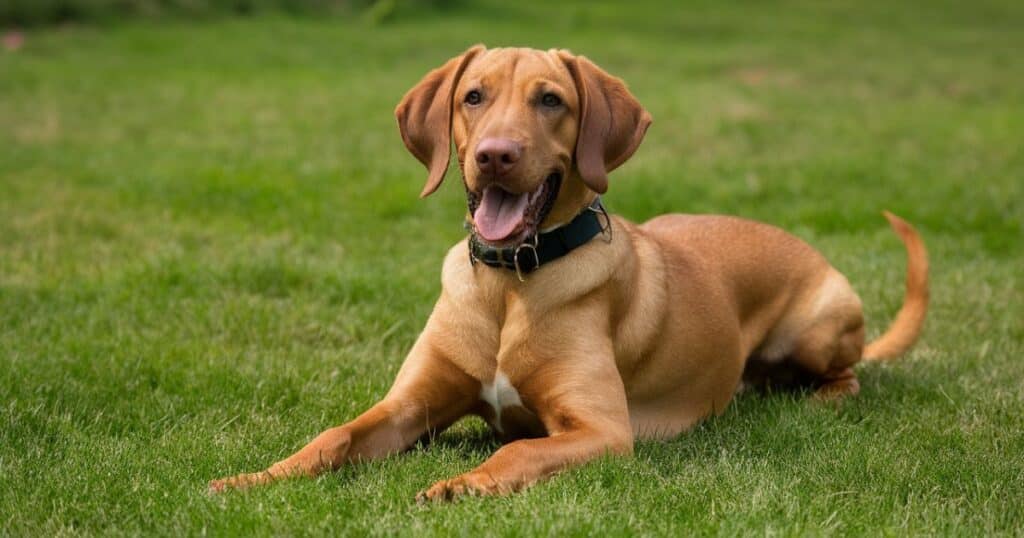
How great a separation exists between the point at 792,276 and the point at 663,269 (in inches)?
41.7

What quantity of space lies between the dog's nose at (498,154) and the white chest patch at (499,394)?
2.76 feet

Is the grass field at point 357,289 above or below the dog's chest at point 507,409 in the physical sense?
below

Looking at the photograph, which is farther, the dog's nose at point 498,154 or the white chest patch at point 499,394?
the white chest patch at point 499,394

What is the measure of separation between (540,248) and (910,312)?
2.60 m

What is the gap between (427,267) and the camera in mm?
8148

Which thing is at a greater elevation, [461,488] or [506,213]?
[506,213]

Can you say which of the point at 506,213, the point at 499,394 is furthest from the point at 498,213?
the point at 499,394

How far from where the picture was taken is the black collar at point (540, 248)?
485 centimetres

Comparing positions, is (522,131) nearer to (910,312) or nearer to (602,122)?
(602,122)

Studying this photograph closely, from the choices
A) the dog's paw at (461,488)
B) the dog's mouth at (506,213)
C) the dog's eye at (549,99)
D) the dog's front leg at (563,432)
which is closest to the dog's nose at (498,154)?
the dog's mouth at (506,213)

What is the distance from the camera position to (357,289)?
752cm

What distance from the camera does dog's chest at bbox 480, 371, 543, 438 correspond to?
488 centimetres

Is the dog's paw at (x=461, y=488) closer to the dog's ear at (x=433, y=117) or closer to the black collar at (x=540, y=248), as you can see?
the black collar at (x=540, y=248)

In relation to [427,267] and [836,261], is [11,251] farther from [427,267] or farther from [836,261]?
[836,261]
